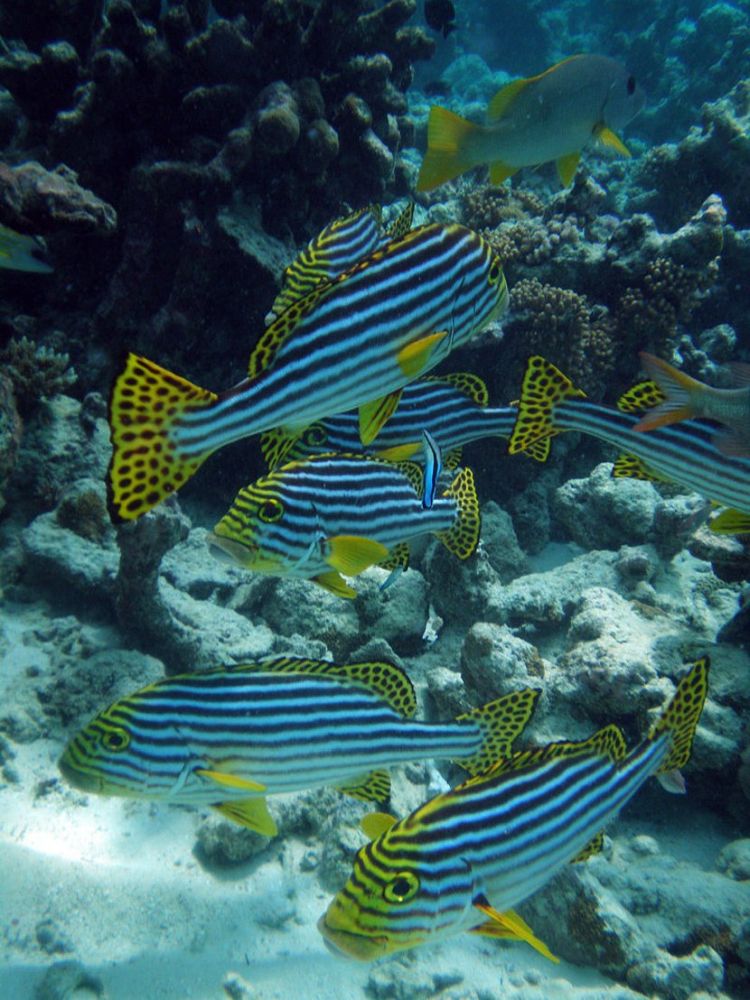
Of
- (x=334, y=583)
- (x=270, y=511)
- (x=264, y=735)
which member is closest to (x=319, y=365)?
(x=270, y=511)

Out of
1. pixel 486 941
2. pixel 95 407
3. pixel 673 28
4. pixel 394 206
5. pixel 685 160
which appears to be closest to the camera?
pixel 486 941

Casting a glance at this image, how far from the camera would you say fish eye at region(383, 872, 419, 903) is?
217 centimetres

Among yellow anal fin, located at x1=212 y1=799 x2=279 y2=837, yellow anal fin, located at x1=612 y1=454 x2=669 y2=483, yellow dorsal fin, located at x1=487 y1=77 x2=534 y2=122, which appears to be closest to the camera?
yellow anal fin, located at x1=212 y1=799 x2=279 y2=837

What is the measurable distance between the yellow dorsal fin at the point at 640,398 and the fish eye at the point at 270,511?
7.16ft

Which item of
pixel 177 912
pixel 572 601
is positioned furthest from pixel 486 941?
pixel 572 601

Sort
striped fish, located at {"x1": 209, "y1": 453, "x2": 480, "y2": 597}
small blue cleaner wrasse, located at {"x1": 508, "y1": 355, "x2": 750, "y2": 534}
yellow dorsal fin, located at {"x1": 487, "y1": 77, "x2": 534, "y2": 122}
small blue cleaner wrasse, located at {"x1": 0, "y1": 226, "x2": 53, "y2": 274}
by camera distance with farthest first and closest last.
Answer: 1. small blue cleaner wrasse, located at {"x1": 0, "y1": 226, "x2": 53, "y2": 274}
2. yellow dorsal fin, located at {"x1": 487, "y1": 77, "x2": 534, "y2": 122}
3. small blue cleaner wrasse, located at {"x1": 508, "y1": 355, "x2": 750, "y2": 534}
4. striped fish, located at {"x1": 209, "y1": 453, "x2": 480, "y2": 597}

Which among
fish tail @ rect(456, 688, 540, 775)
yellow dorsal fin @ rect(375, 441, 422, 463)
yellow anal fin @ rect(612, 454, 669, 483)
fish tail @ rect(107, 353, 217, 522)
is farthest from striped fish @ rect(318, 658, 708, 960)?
yellow dorsal fin @ rect(375, 441, 422, 463)

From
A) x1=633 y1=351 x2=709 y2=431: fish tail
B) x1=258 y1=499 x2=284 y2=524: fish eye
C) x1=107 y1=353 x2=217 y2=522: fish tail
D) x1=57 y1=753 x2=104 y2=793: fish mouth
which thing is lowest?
x1=57 y1=753 x2=104 y2=793: fish mouth

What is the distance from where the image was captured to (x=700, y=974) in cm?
355

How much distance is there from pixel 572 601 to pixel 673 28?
1163 inches

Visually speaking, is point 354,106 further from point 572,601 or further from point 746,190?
point 746,190

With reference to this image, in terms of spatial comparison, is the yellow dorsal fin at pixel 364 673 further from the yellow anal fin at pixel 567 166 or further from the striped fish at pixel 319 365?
the yellow anal fin at pixel 567 166

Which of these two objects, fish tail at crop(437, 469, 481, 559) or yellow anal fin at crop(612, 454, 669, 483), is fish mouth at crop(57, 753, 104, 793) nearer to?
fish tail at crop(437, 469, 481, 559)

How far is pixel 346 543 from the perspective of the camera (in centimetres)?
302
